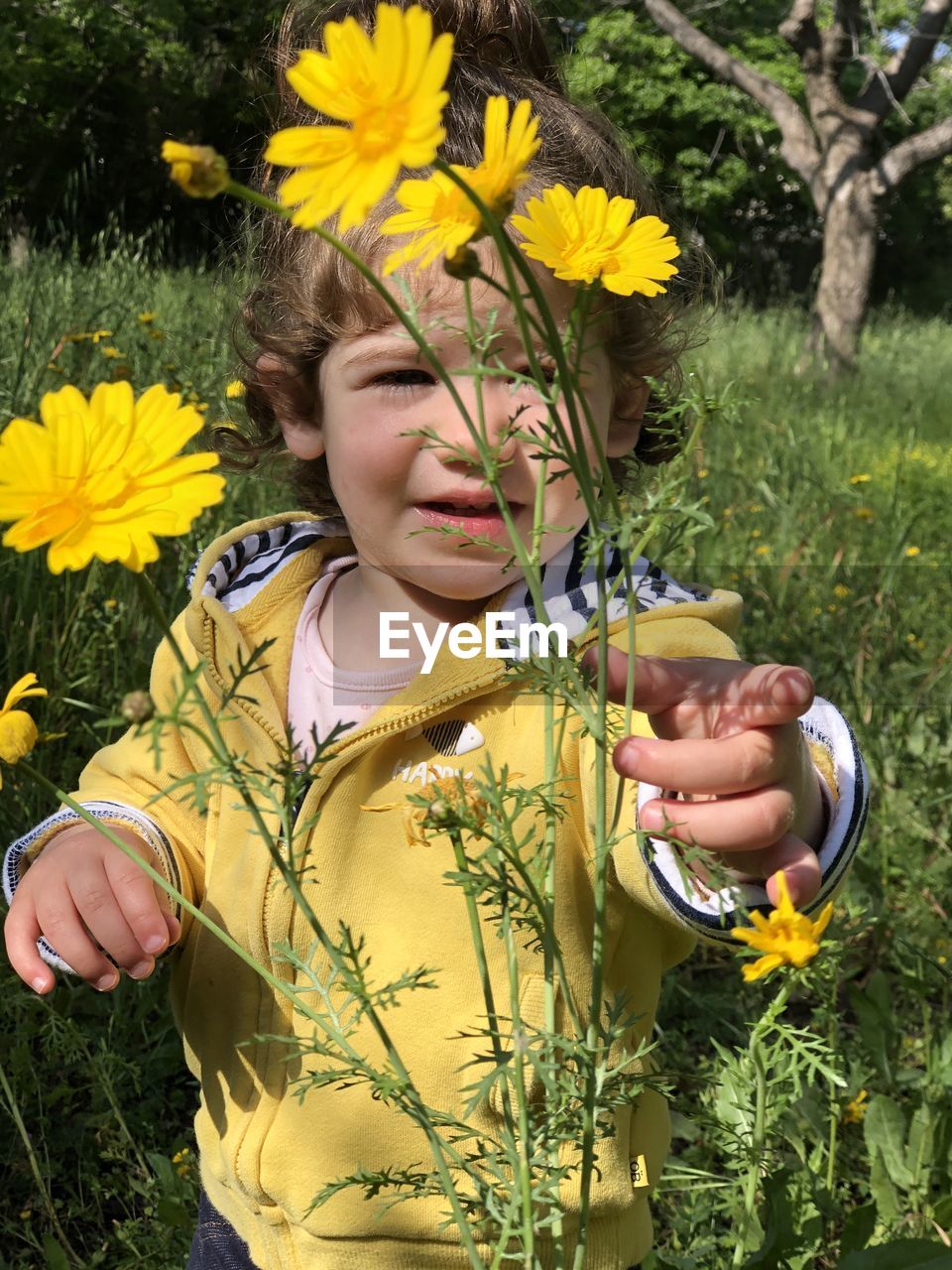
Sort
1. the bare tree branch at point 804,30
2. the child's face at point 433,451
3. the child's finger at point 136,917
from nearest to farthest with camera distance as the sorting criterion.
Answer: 1. the child's finger at point 136,917
2. the child's face at point 433,451
3. the bare tree branch at point 804,30

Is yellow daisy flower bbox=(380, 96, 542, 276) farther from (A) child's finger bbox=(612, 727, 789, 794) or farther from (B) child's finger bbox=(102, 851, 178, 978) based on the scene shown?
(B) child's finger bbox=(102, 851, 178, 978)

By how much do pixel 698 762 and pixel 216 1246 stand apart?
0.90m

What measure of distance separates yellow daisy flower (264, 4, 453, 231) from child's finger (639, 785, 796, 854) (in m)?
0.39

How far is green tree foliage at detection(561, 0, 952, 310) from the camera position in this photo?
15.6 meters

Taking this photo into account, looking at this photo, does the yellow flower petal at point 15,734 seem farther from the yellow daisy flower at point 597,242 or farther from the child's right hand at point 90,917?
the yellow daisy flower at point 597,242

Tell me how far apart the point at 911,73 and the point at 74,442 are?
1049cm

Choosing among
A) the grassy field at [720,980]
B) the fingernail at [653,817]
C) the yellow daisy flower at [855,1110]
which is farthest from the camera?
the yellow daisy flower at [855,1110]

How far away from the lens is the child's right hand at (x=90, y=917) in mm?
886

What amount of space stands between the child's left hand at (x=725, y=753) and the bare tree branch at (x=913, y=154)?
9.75 meters

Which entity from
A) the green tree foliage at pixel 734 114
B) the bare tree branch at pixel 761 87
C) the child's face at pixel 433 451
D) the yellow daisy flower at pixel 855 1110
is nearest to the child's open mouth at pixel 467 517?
the child's face at pixel 433 451

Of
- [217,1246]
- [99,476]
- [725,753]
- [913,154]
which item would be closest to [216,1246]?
[217,1246]

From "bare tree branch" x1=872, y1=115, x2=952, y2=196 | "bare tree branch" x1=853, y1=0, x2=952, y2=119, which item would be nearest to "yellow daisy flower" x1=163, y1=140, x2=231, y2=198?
"bare tree branch" x1=853, y1=0, x2=952, y2=119

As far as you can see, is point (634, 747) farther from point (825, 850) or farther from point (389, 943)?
point (389, 943)

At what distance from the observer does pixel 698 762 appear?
642 millimetres
